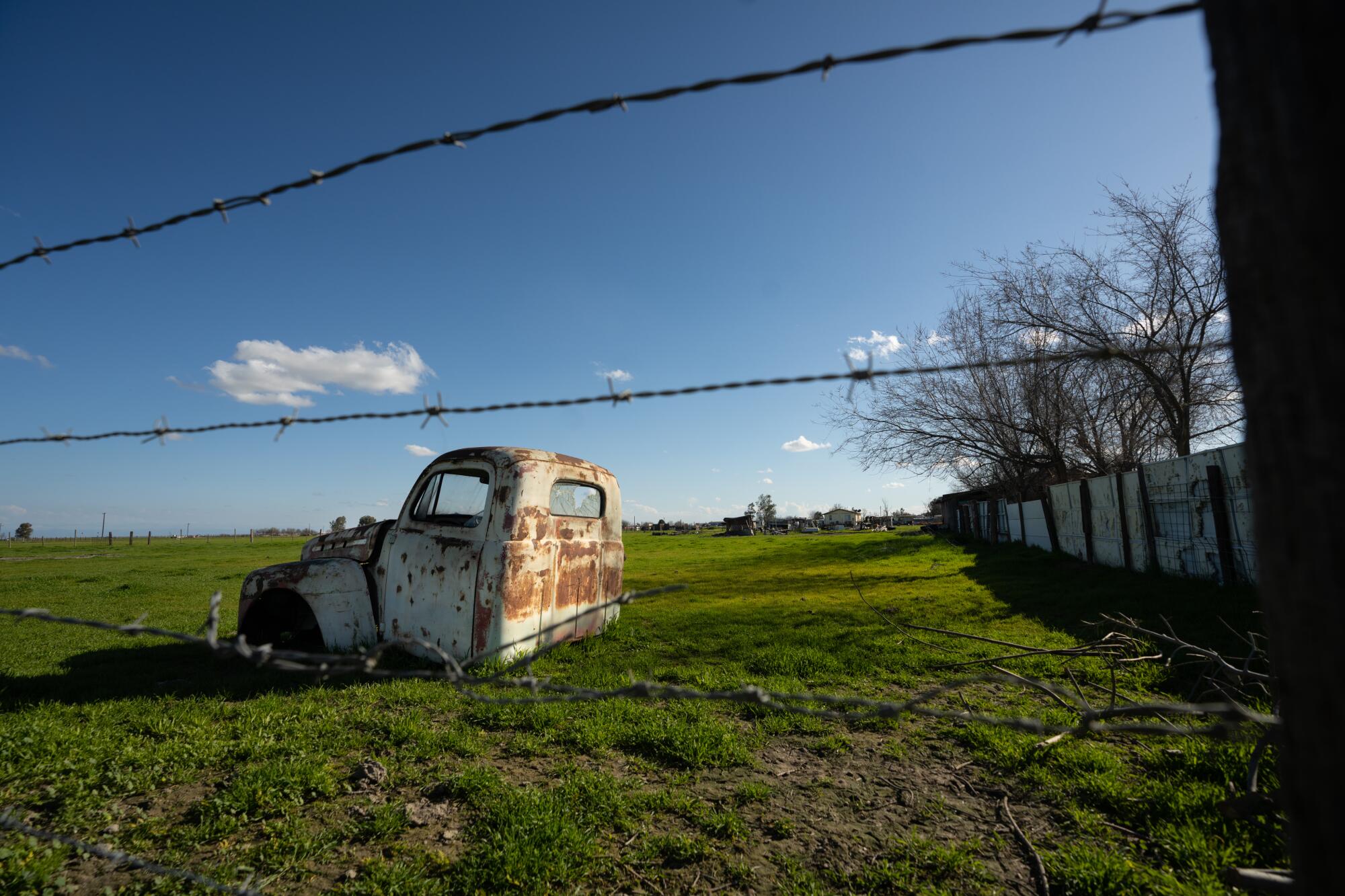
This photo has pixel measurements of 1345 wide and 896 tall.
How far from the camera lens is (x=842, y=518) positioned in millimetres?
88062

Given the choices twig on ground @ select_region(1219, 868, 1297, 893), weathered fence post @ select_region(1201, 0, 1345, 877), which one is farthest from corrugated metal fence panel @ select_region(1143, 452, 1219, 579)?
weathered fence post @ select_region(1201, 0, 1345, 877)

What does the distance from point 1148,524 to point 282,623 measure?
43.1 feet

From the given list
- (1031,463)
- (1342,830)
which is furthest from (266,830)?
(1031,463)

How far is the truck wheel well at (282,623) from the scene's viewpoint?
22.3 feet

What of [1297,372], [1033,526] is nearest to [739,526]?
[1033,526]

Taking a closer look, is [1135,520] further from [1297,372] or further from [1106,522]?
[1297,372]

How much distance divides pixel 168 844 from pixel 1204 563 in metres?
11.6

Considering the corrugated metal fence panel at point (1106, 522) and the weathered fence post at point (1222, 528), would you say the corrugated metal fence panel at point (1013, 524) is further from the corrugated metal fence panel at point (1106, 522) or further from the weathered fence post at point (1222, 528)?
the weathered fence post at point (1222, 528)

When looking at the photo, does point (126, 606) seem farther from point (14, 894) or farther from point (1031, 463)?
point (1031, 463)

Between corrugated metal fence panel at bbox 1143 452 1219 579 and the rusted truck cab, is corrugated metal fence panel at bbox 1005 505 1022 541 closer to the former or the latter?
corrugated metal fence panel at bbox 1143 452 1219 579

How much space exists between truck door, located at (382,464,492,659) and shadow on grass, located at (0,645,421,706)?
1.94ft

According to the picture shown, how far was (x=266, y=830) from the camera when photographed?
316 centimetres

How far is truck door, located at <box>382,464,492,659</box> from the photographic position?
5750 mm

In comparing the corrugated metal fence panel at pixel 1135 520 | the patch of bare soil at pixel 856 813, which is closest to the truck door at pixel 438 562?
the patch of bare soil at pixel 856 813
